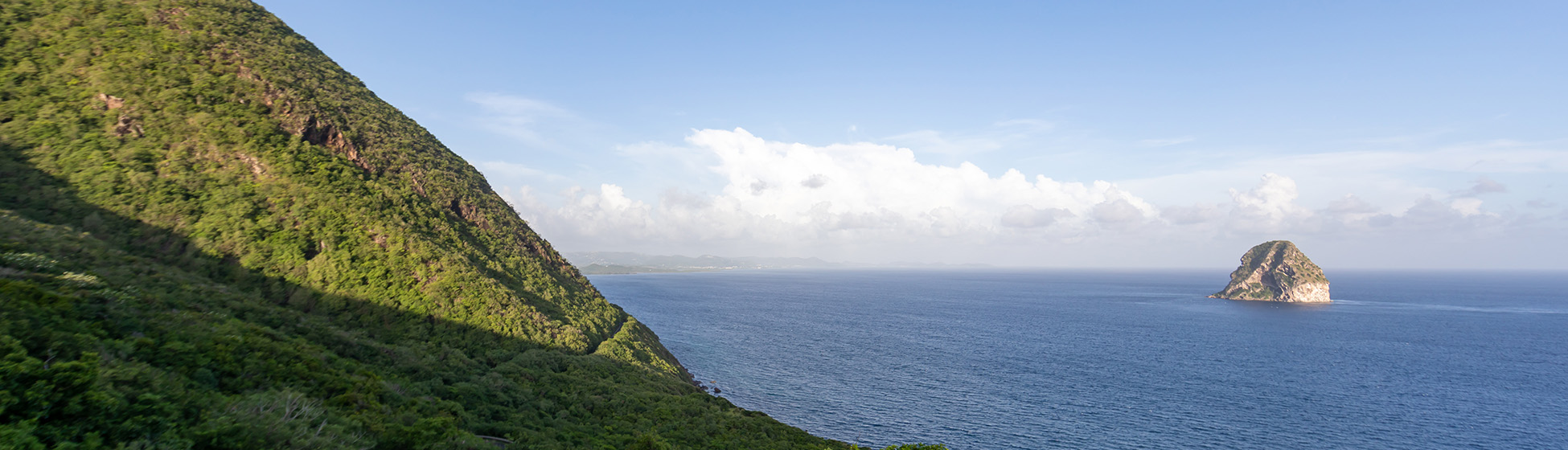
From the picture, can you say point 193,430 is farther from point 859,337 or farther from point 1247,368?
point 1247,368

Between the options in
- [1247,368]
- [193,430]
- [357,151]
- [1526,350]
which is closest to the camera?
[193,430]

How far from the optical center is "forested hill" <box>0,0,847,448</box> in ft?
69.7

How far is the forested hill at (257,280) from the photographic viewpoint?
21.2 meters

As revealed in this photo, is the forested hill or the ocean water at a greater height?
the forested hill

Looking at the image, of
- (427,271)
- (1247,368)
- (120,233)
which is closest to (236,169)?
(120,233)

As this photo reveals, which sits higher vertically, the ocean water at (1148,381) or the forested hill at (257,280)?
the forested hill at (257,280)

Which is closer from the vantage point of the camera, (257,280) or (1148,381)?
(257,280)

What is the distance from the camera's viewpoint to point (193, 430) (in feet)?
60.2

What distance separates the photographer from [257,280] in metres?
54.2

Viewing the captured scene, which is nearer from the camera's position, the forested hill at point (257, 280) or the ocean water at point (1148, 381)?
the forested hill at point (257, 280)

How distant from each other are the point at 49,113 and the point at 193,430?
70089 mm

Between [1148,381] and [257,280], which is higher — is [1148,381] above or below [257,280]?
below

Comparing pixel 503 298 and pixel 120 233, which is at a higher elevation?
pixel 120 233

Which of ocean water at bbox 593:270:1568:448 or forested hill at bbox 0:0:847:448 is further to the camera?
ocean water at bbox 593:270:1568:448
